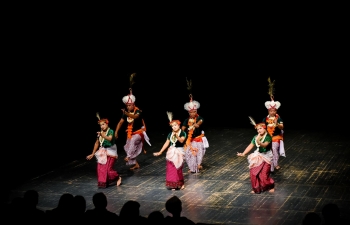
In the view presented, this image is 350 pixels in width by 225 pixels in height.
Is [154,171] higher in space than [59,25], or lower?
lower

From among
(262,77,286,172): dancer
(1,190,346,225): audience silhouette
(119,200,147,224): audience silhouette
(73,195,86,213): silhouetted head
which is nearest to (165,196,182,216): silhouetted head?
(1,190,346,225): audience silhouette

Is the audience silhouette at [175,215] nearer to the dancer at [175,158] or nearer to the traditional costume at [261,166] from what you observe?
the traditional costume at [261,166]

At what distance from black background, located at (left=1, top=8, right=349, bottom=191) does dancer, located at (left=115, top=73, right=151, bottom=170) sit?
5.01ft

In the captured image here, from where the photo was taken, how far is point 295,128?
45.4 ft

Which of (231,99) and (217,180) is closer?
(217,180)

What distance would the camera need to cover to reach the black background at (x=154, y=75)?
427 inches

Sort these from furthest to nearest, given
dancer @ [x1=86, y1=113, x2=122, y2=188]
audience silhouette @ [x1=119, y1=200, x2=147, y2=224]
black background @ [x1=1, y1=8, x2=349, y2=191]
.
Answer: black background @ [x1=1, y1=8, x2=349, y2=191] < dancer @ [x1=86, y1=113, x2=122, y2=188] < audience silhouette @ [x1=119, y1=200, x2=147, y2=224]

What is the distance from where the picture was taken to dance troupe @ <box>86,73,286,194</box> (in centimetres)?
782

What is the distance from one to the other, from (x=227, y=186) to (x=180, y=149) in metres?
0.96

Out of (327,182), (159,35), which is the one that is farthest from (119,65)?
(327,182)

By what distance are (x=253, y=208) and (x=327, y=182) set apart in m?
1.86

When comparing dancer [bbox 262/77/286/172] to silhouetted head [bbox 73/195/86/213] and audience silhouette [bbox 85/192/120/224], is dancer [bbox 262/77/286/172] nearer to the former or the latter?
audience silhouette [bbox 85/192/120/224]

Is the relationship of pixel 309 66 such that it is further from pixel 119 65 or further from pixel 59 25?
pixel 59 25

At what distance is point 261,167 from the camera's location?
784 cm
